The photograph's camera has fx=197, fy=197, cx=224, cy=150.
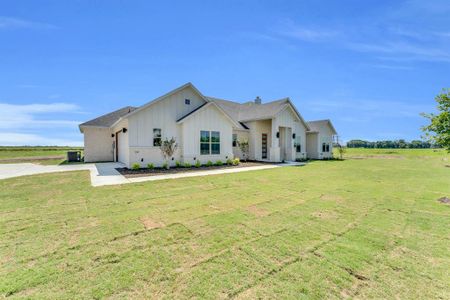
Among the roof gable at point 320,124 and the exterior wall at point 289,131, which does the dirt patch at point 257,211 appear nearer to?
the exterior wall at point 289,131

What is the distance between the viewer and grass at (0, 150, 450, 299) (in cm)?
229

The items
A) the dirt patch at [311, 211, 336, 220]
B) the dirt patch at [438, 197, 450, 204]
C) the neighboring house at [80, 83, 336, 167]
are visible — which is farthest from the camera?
the neighboring house at [80, 83, 336, 167]

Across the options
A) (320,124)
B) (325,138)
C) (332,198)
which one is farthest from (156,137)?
(325,138)

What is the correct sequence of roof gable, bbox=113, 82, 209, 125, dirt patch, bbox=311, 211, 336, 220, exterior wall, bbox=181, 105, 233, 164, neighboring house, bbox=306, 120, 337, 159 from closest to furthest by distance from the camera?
dirt patch, bbox=311, 211, 336, 220, roof gable, bbox=113, 82, 209, 125, exterior wall, bbox=181, 105, 233, 164, neighboring house, bbox=306, 120, 337, 159

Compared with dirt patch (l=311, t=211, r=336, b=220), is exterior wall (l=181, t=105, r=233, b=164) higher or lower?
higher

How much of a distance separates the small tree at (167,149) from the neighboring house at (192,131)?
0.52 metres

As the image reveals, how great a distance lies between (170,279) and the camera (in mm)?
2441

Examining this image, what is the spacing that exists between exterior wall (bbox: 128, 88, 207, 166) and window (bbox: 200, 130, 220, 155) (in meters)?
1.65

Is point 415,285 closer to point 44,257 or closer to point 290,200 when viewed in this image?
point 290,200

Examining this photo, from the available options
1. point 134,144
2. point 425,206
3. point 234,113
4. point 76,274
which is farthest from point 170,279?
point 234,113

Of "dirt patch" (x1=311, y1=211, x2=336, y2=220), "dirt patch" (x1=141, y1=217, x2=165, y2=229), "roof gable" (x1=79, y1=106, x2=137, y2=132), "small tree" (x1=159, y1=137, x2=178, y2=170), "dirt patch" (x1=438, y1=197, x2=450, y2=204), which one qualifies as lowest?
"dirt patch" (x1=438, y1=197, x2=450, y2=204)

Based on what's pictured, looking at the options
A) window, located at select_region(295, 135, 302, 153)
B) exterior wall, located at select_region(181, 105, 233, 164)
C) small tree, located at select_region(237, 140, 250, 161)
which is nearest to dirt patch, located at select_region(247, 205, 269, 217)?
exterior wall, located at select_region(181, 105, 233, 164)

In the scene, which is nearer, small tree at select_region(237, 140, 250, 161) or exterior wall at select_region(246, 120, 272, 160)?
small tree at select_region(237, 140, 250, 161)

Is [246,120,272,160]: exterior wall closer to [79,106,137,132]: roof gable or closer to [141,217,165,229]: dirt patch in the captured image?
[79,106,137,132]: roof gable
